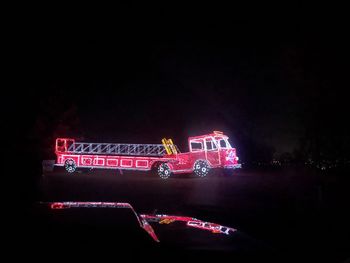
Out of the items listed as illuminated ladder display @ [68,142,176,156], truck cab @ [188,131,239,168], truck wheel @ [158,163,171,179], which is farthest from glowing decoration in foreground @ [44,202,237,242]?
illuminated ladder display @ [68,142,176,156]

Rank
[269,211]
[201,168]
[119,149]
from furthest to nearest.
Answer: [119,149] < [201,168] < [269,211]

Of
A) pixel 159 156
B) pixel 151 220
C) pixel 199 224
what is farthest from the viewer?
pixel 159 156

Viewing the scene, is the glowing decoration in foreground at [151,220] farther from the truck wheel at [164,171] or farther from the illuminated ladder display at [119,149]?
the illuminated ladder display at [119,149]

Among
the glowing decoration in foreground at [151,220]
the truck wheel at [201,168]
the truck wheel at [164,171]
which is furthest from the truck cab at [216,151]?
the glowing decoration in foreground at [151,220]

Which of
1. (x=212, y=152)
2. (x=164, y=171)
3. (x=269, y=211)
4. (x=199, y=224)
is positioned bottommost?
(x=269, y=211)

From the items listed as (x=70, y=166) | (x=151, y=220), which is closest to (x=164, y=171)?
(x=70, y=166)

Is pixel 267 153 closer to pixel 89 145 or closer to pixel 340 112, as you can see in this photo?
pixel 340 112

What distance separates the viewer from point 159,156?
29.3 m

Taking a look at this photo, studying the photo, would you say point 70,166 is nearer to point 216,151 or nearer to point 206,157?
point 206,157

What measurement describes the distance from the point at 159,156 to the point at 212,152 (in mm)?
3931

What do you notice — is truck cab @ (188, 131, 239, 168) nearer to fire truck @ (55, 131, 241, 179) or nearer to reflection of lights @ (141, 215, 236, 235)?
fire truck @ (55, 131, 241, 179)

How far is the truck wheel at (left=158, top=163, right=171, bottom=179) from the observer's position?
28.1 m

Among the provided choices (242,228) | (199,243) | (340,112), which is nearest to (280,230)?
(242,228)

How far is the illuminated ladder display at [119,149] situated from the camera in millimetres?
31109
